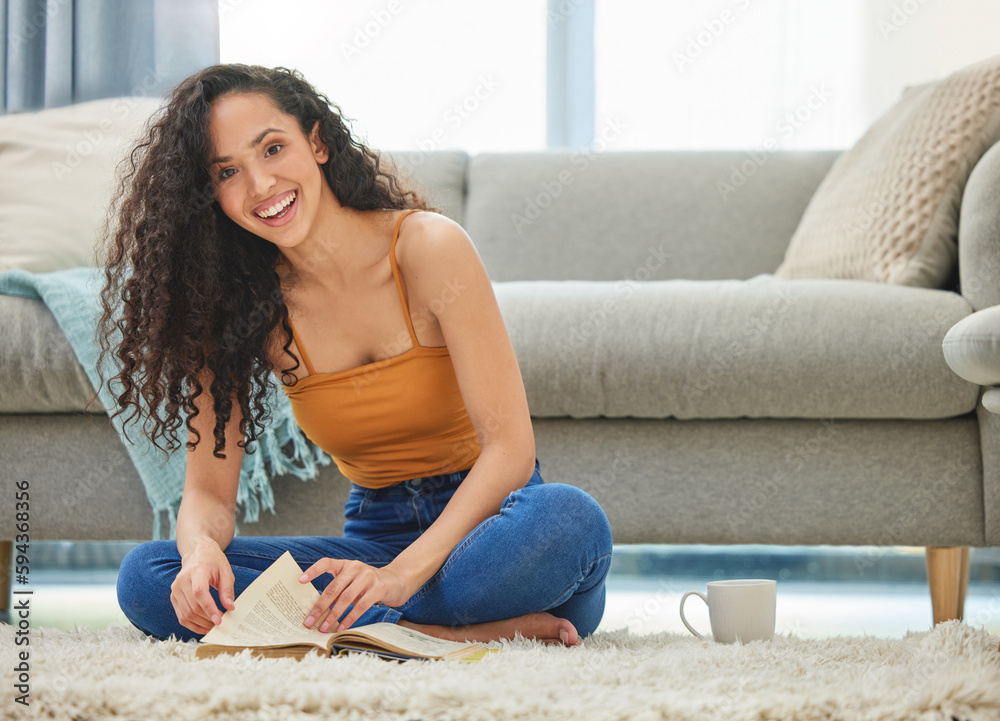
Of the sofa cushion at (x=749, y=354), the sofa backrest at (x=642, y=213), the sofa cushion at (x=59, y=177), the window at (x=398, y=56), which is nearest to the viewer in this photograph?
the sofa cushion at (x=749, y=354)

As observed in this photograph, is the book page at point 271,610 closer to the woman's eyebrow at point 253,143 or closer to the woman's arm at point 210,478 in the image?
the woman's arm at point 210,478

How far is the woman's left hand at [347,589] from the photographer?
2.94 feet

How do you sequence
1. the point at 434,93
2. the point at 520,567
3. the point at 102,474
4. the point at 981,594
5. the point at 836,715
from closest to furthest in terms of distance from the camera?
1. the point at 836,715
2. the point at 520,567
3. the point at 102,474
4. the point at 981,594
5. the point at 434,93

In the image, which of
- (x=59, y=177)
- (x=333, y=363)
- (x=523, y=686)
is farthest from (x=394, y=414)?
(x=59, y=177)

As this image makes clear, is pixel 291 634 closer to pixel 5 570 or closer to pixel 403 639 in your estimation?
pixel 403 639

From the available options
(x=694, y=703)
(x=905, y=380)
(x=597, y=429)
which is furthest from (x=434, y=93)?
(x=694, y=703)

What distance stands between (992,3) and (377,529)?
6.69 feet

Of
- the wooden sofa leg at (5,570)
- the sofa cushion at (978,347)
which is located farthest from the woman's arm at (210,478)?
the sofa cushion at (978,347)

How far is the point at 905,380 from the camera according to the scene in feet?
4.48

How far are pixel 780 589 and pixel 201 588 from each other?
1.41 m

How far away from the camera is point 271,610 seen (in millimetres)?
948

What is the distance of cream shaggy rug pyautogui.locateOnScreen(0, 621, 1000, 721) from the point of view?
70cm

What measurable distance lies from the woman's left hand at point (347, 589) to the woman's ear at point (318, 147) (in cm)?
53

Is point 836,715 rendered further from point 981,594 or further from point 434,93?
point 434,93
